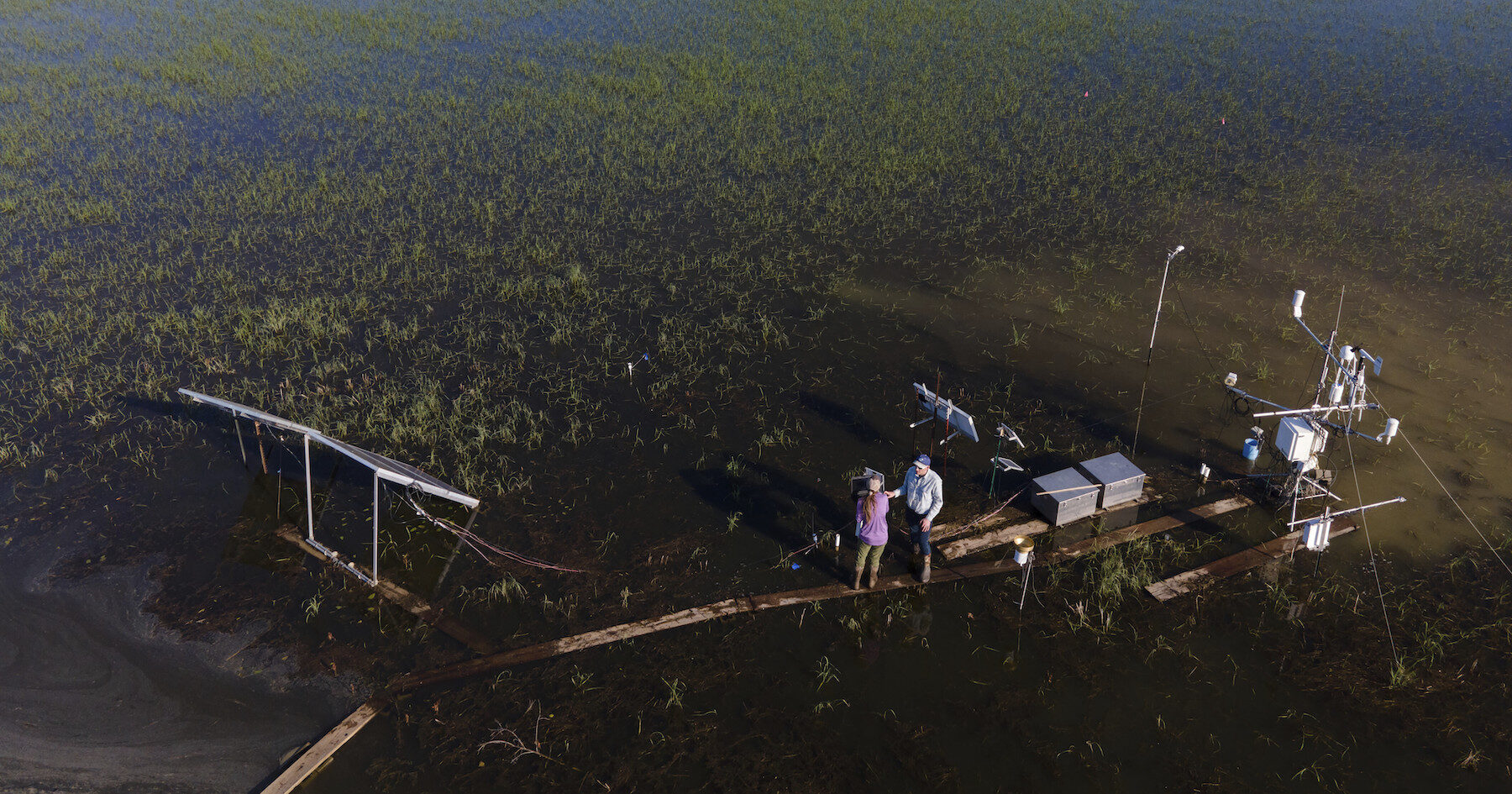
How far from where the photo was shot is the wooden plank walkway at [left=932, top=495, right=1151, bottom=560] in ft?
27.8

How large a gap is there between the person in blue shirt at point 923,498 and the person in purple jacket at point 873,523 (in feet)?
1.24

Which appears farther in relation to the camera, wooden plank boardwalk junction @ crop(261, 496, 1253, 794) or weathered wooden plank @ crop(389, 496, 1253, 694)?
weathered wooden plank @ crop(389, 496, 1253, 694)

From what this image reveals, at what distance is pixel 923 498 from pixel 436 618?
450 centimetres

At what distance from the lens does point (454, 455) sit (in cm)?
1012

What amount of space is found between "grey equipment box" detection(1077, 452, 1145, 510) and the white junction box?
138 centimetres

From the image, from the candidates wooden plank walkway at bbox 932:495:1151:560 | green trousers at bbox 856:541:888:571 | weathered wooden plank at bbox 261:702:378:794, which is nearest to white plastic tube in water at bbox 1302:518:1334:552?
wooden plank walkway at bbox 932:495:1151:560

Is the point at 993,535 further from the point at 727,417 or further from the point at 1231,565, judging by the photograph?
the point at 727,417

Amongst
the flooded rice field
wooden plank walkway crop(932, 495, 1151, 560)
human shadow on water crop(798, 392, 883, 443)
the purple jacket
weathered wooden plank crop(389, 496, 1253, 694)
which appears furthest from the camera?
human shadow on water crop(798, 392, 883, 443)

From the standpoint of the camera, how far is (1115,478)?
8836 millimetres

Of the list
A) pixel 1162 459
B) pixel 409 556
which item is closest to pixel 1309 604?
pixel 1162 459

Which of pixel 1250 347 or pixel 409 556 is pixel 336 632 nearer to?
pixel 409 556

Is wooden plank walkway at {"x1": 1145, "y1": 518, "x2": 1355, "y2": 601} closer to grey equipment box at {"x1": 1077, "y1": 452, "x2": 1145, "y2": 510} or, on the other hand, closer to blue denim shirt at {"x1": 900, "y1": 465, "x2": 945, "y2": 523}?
grey equipment box at {"x1": 1077, "y1": 452, "x2": 1145, "y2": 510}

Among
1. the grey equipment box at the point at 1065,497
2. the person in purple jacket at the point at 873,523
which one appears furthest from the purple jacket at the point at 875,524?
the grey equipment box at the point at 1065,497

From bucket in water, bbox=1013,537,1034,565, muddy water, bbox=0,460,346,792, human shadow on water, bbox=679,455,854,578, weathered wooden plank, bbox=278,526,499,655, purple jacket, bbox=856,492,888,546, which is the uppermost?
purple jacket, bbox=856,492,888,546
